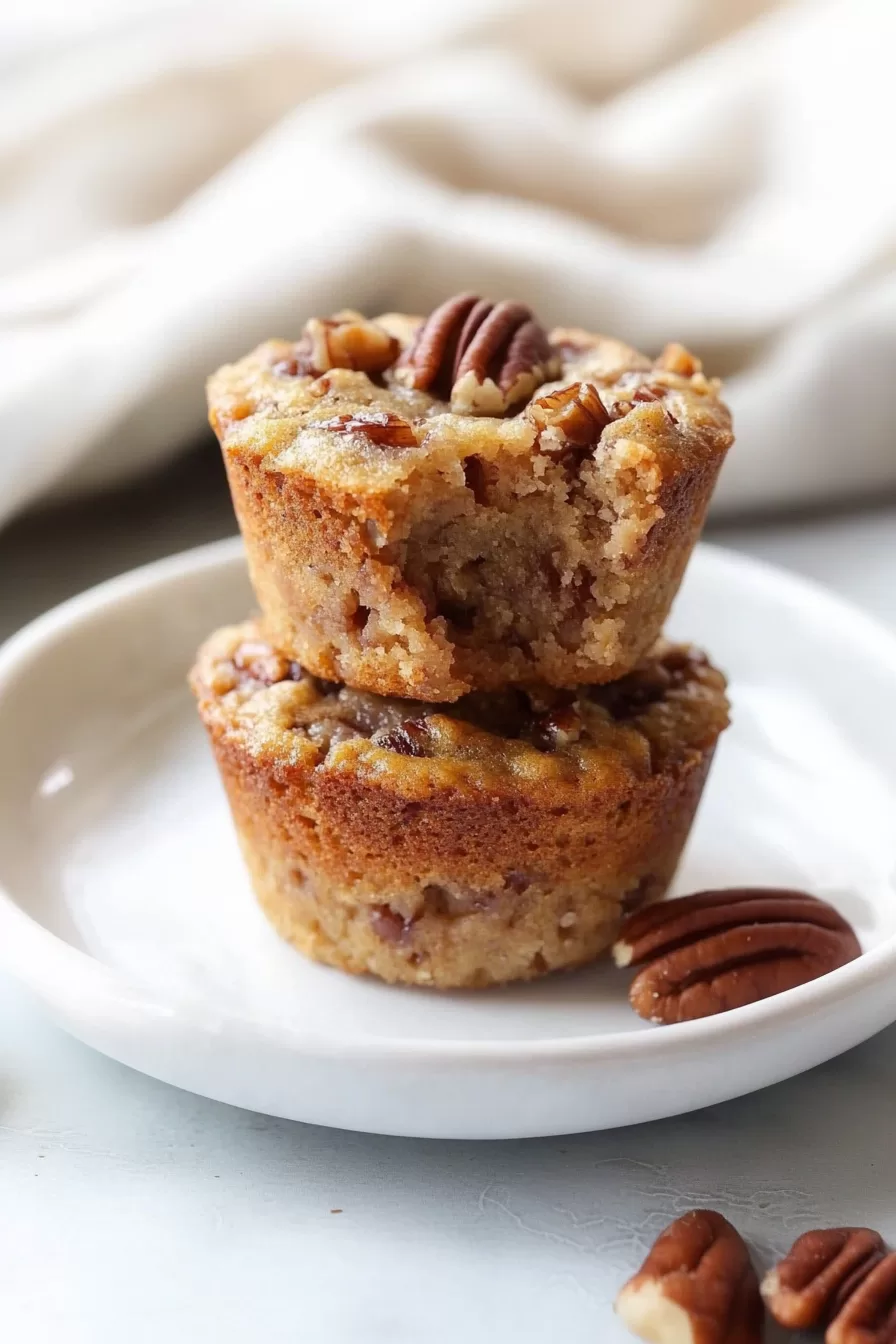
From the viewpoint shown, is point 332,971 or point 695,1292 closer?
point 695,1292

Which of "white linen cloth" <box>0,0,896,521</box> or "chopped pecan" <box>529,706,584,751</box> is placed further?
"white linen cloth" <box>0,0,896,521</box>

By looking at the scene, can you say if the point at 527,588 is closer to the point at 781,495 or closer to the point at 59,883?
the point at 59,883

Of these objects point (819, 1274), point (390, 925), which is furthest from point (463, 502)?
point (819, 1274)

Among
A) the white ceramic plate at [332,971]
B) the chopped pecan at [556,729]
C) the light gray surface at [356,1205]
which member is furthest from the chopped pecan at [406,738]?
the light gray surface at [356,1205]

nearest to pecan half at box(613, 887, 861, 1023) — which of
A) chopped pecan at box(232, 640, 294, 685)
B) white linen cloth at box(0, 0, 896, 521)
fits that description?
chopped pecan at box(232, 640, 294, 685)

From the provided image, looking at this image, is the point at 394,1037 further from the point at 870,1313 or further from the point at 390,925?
the point at 870,1313

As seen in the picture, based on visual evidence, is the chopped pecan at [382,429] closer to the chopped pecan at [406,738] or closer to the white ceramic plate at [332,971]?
the chopped pecan at [406,738]

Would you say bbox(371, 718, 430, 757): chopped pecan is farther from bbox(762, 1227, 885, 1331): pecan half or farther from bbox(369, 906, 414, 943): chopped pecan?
bbox(762, 1227, 885, 1331): pecan half
